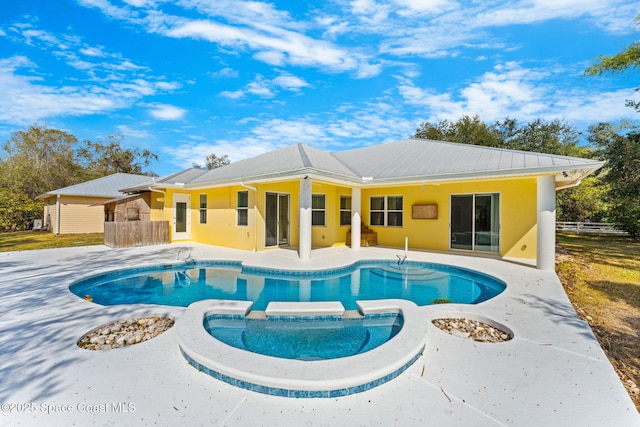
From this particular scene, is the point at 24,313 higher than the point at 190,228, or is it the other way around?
the point at 190,228

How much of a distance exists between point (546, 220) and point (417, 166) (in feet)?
15.1

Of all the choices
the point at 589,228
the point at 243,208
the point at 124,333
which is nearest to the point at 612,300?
the point at 124,333

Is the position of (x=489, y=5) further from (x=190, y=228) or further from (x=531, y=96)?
(x=190, y=228)

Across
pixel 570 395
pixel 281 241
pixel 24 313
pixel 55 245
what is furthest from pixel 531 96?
pixel 55 245

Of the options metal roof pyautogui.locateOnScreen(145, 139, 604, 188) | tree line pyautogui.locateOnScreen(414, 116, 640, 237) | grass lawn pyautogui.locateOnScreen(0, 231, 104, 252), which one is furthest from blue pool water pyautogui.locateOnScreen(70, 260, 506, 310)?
tree line pyautogui.locateOnScreen(414, 116, 640, 237)

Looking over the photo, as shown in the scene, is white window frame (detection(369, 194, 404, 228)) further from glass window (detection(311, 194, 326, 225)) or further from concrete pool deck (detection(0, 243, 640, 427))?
concrete pool deck (detection(0, 243, 640, 427))

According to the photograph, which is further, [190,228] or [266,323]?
[190,228]

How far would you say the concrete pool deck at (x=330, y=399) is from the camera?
2.36 meters

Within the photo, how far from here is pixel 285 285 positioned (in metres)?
7.34

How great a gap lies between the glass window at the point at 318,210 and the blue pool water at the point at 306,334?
307 inches

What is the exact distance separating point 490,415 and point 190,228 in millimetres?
14433

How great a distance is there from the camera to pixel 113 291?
6.92 metres

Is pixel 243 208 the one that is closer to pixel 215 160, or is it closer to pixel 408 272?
pixel 408 272

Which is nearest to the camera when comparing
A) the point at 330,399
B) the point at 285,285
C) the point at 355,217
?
the point at 330,399
